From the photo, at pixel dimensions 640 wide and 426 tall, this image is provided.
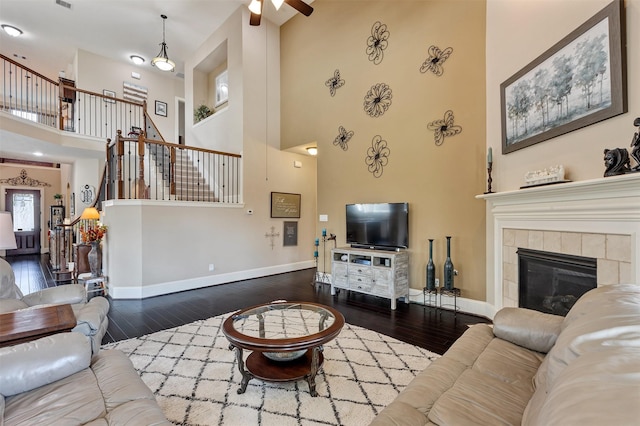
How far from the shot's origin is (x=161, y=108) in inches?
351

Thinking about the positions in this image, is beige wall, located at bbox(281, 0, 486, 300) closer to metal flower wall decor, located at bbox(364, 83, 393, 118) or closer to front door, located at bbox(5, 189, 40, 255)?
metal flower wall decor, located at bbox(364, 83, 393, 118)

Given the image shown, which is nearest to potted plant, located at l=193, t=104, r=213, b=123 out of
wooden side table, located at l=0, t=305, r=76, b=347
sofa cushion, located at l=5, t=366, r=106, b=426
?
wooden side table, located at l=0, t=305, r=76, b=347

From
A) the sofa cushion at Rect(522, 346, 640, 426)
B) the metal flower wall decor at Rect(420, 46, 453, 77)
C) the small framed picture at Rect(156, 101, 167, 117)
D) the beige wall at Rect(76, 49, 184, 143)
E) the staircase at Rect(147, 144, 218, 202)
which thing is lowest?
the sofa cushion at Rect(522, 346, 640, 426)

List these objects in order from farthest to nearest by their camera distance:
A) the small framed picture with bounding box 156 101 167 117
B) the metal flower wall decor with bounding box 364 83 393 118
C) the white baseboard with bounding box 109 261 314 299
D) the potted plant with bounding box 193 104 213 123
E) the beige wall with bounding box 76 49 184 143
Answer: the small framed picture with bounding box 156 101 167 117, the beige wall with bounding box 76 49 184 143, the potted plant with bounding box 193 104 213 123, the metal flower wall decor with bounding box 364 83 393 118, the white baseboard with bounding box 109 261 314 299

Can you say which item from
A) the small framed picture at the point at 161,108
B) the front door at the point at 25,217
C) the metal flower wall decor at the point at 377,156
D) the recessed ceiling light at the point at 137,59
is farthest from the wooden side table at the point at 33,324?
the front door at the point at 25,217

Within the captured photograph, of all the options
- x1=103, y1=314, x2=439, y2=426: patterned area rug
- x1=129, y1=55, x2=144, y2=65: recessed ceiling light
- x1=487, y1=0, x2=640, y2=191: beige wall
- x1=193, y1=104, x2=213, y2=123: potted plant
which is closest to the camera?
x1=103, y1=314, x2=439, y2=426: patterned area rug

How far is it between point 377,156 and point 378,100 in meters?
0.94

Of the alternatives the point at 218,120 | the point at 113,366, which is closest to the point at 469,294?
the point at 113,366

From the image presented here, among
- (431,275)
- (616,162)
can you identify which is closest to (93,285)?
(431,275)

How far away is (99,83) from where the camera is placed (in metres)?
7.77

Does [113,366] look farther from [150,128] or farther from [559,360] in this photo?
[150,128]

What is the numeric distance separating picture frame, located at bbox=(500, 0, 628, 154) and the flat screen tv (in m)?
1.62

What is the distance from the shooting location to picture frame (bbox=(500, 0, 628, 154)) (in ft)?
6.43

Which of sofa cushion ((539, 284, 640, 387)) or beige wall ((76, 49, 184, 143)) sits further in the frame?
beige wall ((76, 49, 184, 143))
